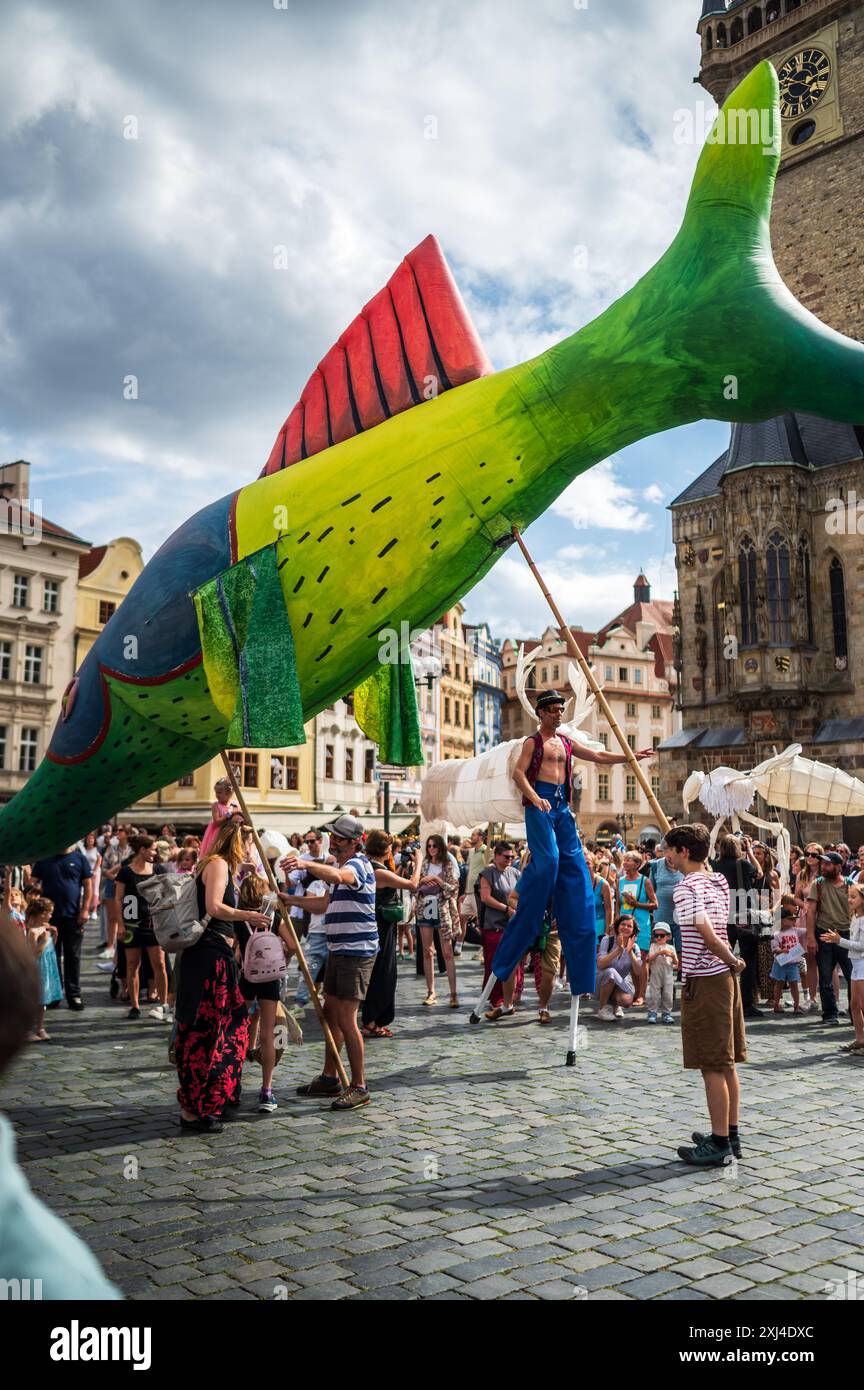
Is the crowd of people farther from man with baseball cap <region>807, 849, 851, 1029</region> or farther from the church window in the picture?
the church window

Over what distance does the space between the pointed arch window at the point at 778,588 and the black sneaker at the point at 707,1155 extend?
97.7 ft

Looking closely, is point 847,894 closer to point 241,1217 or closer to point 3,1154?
point 241,1217

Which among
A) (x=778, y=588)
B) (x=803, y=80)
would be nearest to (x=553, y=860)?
(x=778, y=588)

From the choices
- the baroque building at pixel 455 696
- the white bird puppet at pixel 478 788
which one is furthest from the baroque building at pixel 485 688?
the white bird puppet at pixel 478 788

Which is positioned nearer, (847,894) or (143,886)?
(143,886)

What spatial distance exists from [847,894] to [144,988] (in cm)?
768

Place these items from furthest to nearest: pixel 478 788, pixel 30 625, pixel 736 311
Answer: pixel 30 625
pixel 478 788
pixel 736 311

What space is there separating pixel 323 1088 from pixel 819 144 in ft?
125

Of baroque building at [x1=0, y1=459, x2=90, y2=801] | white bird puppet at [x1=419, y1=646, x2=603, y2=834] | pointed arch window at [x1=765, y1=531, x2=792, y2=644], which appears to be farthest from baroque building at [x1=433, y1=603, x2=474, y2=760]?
white bird puppet at [x1=419, y1=646, x2=603, y2=834]

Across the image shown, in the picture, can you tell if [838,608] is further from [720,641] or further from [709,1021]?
[709,1021]

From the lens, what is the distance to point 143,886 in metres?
6.38

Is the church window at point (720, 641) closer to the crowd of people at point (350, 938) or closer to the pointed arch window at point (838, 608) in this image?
the pointed arch window at point (838, 608)

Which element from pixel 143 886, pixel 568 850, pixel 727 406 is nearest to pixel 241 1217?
pixel 143 886

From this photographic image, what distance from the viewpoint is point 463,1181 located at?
4.96 m
